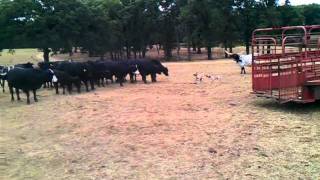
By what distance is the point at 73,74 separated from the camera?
19.5 metres

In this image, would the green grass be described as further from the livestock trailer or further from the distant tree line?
the livestock trailer

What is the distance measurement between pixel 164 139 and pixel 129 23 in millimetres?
36735

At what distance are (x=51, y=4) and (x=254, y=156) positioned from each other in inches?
1286

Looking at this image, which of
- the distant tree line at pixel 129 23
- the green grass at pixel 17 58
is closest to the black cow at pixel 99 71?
the distant tree line at pixel 129 23

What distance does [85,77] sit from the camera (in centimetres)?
1948

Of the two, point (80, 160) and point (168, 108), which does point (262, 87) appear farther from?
point (80, 160)

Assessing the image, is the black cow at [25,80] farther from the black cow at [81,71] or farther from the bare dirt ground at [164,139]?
the black cow at [81,71]

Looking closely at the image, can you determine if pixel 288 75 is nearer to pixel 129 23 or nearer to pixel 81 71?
pixel 81 71

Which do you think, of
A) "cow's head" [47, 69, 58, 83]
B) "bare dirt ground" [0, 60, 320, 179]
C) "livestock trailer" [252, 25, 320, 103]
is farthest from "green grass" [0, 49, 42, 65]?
"livestock trailer" [252, 25, 320, 103]

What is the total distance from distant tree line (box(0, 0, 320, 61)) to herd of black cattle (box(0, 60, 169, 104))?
14.1 metres

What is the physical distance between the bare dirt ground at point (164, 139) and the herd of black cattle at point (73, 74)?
149 cm

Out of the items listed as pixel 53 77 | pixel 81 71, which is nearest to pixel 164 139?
pixel 53 77

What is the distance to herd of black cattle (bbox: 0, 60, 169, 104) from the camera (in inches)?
665

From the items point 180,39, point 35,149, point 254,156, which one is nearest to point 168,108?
point 35,149
